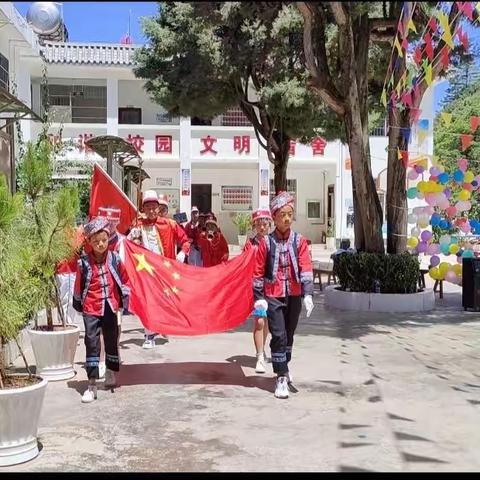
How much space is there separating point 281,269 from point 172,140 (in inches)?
779

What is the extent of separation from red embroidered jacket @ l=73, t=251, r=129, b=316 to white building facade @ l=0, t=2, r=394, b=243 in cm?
1777

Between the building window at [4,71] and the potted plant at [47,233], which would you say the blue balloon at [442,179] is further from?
the building window at [4,71]

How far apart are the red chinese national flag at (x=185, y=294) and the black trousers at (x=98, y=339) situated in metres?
0.45

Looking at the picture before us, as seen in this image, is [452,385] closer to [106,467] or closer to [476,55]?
[106,467]

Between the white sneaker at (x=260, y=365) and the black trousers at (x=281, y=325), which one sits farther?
the white sneaker at (x=260, y=365)

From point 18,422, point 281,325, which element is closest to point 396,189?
point 281,325

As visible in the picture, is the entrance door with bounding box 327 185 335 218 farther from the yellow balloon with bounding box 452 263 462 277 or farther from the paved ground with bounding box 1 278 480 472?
the paved ground with bounding box 1 278 480 472

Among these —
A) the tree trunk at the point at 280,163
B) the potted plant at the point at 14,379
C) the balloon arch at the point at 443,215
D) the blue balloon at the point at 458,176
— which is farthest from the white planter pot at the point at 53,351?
the tree trunk at the point at 280,163

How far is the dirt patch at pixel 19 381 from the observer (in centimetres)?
452

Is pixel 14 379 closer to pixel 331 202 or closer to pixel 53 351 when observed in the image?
pixel 53 351

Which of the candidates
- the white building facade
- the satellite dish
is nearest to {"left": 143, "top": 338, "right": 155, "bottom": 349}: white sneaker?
the white building facade

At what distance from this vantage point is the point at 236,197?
92.4 ft

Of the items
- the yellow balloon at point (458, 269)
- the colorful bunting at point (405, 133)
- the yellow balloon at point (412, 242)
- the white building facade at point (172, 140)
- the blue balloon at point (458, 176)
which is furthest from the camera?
the white building facade at point (172, 140)

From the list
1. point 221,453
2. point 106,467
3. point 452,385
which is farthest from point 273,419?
point 452,385
